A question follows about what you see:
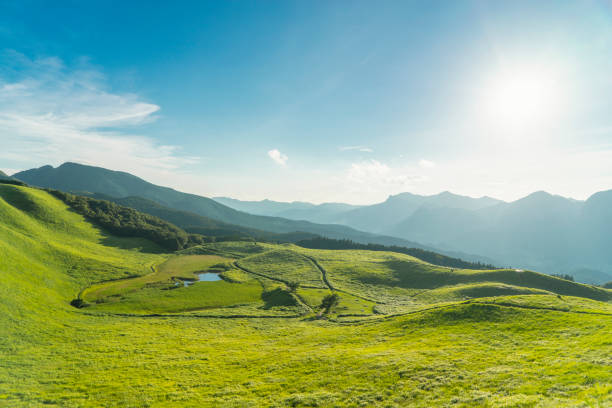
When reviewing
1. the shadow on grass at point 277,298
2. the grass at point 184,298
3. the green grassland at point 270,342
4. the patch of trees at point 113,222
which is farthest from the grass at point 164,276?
the shadow on grass at point 277,298

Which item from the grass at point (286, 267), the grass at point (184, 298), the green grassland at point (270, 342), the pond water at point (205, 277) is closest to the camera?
the green grassland at point (270, 342)

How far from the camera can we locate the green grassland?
26.3 m

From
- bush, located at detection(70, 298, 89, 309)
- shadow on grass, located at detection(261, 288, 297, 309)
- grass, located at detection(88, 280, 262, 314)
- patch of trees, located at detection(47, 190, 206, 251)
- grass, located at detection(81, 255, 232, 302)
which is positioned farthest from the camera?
patch of trees, located at detection(47, 190, 206, 251)

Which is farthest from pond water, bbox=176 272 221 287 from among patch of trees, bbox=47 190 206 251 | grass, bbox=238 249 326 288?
patch of trees, bbox=47 190 206 251

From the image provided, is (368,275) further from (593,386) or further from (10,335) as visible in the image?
(10,335)

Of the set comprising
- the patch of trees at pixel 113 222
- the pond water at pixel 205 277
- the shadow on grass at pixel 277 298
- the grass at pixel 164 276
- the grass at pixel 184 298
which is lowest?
the pond water at pixel 205 277

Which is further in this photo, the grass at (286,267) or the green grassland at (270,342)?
the grass at (286,267)

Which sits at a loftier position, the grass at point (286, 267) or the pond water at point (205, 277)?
the grass at point (286, 267)

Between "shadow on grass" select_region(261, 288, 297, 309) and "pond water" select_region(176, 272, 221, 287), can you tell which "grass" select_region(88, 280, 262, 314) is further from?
"pond water" select_region(176, 272, 221, 287)

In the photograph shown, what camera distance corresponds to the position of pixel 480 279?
107938 mm

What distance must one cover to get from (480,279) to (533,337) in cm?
8353

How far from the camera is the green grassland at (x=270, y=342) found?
2628cm

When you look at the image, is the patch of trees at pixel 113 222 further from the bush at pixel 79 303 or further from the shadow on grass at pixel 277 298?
the shadow on grass at pixel 277 298

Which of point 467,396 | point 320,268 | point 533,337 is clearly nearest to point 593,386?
point 467,396
